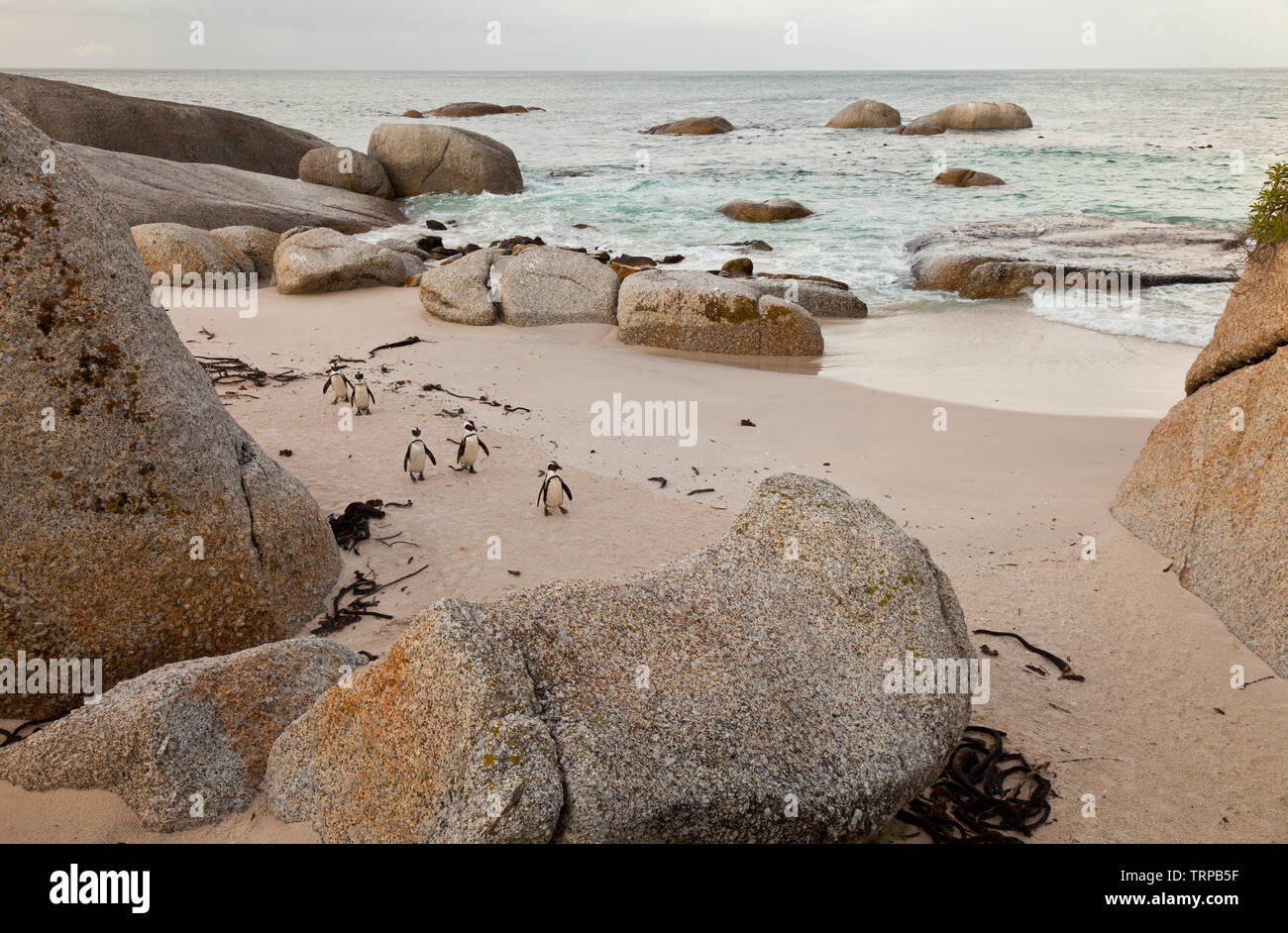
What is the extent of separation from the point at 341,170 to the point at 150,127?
455 cm

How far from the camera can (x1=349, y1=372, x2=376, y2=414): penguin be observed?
835 cm

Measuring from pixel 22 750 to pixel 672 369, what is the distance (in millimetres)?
8403

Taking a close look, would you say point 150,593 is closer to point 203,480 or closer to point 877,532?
point 203,480

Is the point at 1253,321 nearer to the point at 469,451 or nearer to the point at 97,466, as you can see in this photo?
the point at 469,451

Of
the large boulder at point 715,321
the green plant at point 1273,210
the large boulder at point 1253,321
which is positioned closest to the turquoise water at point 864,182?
the large boulder at point 715,321

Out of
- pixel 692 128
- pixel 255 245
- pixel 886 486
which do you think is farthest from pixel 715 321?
pixel 692 128

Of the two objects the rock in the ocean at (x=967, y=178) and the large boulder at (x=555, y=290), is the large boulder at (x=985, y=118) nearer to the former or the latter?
the rock in the ocean at (x=967, y=178)

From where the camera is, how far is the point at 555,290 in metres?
13.3

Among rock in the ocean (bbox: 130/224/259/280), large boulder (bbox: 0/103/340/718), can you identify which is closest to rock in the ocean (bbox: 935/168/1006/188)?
rock in the ocean (bbox: 130/224/259/280)

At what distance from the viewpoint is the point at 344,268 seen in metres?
14.1

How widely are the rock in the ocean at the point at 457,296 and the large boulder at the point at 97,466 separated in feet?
26.6

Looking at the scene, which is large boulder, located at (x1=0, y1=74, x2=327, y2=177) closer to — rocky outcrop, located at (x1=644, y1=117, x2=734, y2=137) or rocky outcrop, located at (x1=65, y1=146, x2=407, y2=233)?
rocky outcrop, located at (x1=65, y1=146, x2=407, y2=233)

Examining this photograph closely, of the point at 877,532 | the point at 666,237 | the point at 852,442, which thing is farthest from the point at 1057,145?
the point at 877,532

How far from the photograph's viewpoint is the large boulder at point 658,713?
8.82 feet
